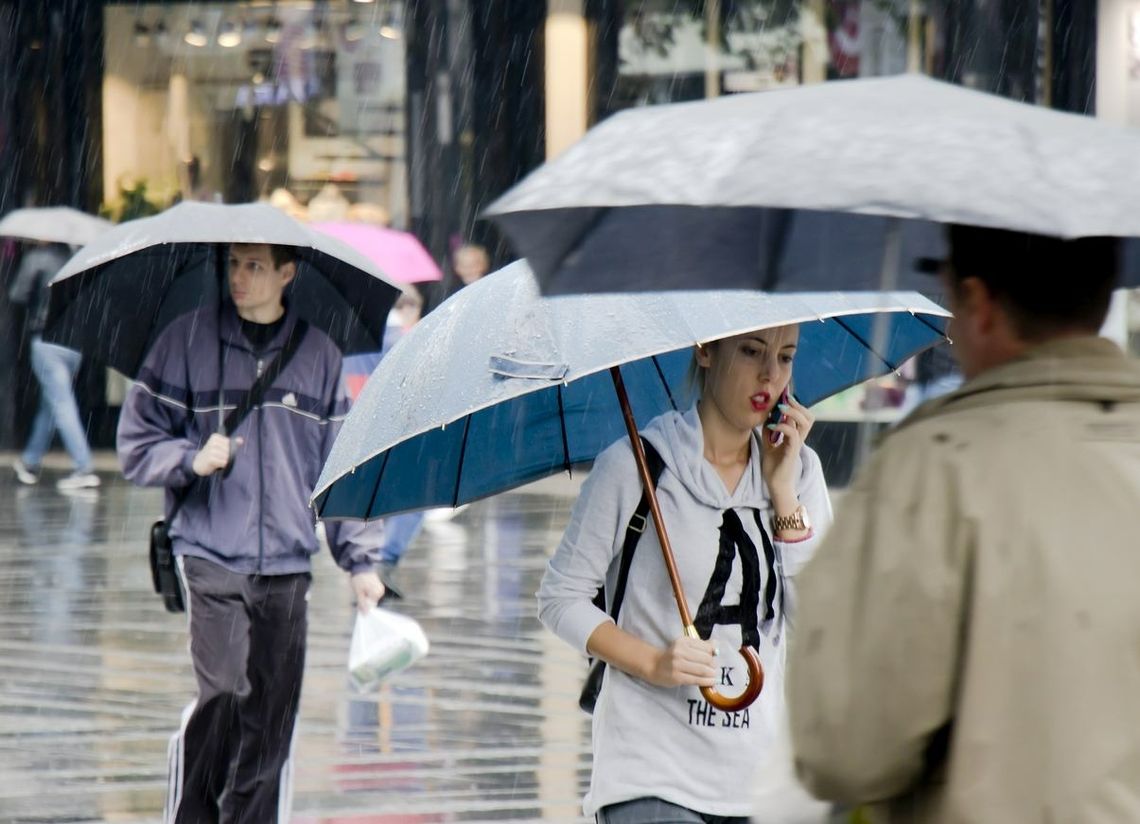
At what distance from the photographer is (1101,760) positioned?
6.88 ft

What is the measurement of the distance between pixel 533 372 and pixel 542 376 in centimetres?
3

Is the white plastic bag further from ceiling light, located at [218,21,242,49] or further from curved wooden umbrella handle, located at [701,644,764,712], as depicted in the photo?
ceiling light, located at [218,21,242,49]

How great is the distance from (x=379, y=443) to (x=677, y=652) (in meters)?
0.73

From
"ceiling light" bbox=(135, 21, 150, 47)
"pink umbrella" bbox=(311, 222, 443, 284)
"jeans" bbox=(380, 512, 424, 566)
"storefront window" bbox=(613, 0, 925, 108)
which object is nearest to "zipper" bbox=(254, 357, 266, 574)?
"pink umbrella" bbox=(311, 222, 443, 284)

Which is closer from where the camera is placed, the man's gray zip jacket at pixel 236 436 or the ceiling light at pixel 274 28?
the man's gray zip jacket at pixel 236 436

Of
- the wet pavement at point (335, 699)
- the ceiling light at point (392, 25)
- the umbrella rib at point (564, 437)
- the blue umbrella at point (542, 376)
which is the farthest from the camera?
the ceiling light at point (392, 25)

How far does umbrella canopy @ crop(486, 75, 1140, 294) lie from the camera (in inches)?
92.4

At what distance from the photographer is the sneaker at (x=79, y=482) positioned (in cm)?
1577

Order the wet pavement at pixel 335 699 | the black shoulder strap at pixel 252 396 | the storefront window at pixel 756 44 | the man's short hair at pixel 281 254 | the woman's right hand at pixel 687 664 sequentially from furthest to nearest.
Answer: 1. the storefront window at pixel 756 44
2. the wet pavement at pixel 335 699
3. the man's short hair at pixel 281 254
4. the black shoulder strap at pixel 252 396
5. the woman's right hand at pixel 687 664

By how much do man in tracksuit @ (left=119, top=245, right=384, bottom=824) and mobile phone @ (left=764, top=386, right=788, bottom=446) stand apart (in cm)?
207

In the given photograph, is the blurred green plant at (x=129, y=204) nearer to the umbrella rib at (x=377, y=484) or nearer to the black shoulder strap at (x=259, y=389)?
the black shoulder strap at (x=259, y=389)

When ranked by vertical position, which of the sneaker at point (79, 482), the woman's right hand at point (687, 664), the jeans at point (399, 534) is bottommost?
the sneaker at point (79, 482)

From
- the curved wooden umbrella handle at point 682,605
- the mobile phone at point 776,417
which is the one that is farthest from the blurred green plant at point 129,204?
the curved wooden umbrella handle at point 682,605

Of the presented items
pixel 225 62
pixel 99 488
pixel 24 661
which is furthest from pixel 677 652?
pixel 225 62
